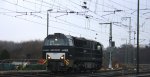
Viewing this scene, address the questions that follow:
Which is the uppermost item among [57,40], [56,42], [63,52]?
[57,40]

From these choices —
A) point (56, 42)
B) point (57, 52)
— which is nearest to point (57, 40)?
point (56, 42)

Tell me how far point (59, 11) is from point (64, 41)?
758 centimetres

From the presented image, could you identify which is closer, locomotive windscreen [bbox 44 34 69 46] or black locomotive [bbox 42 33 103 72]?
black locomotive [bbox 42 33 103 72]

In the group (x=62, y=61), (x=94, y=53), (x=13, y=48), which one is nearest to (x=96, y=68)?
(x=94, y=53)

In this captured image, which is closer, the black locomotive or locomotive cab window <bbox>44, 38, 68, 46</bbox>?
the black locomotive

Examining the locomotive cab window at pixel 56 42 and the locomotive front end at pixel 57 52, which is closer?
the locomotive front end at pixel 57 52

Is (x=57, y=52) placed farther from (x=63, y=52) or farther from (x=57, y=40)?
(x=57, y=40)

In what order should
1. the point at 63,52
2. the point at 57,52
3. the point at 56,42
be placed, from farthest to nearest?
the point at 56,42, the point at 63,52, the point at 57,52

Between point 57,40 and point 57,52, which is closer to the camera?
point 57,52

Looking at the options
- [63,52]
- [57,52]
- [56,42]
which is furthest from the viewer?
[56,42]

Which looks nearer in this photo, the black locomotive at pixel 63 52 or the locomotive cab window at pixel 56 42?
the black locomotive at pixel 63 52

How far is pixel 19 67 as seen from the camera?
176 feet

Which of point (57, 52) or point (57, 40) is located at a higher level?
point (57, 40)

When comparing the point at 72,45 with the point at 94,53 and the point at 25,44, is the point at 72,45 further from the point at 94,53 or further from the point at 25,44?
the point at 25,44
